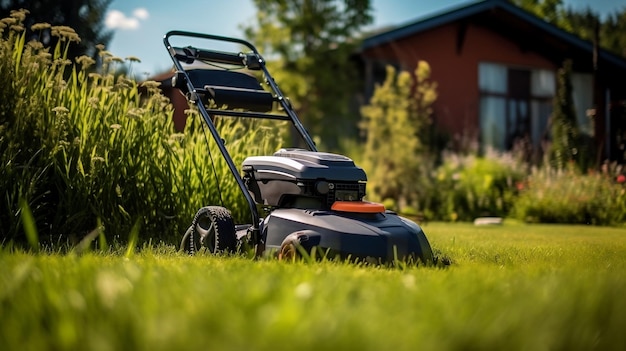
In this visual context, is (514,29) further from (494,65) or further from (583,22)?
(583,22)

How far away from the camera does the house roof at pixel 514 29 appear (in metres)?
14.8

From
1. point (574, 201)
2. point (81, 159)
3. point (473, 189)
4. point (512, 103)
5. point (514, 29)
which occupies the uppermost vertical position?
point (514, 29)

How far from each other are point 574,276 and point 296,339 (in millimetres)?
1705

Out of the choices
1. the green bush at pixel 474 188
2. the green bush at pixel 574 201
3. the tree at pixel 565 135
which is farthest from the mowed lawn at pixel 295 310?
the tree at pixel 565 135

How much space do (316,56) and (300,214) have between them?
1273 cm

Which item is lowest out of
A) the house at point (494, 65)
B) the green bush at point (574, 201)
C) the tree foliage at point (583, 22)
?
the green bush at point (574, 201)

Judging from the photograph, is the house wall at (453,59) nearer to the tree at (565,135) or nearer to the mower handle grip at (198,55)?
the tree at (565,135)

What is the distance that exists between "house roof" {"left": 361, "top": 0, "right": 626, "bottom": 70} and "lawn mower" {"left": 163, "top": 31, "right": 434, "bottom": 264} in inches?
404

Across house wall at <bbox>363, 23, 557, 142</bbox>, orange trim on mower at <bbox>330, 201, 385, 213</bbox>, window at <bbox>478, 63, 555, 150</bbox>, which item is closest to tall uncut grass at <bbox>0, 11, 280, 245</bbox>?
orange trim on mower at <bbox>330, 201, 385, 213</bbox>

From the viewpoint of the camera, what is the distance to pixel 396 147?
11.6 metres

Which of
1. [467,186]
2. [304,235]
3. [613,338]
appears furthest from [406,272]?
[467,186]

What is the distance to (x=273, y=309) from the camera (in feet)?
6.27

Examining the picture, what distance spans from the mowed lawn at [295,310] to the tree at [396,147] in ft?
26.9

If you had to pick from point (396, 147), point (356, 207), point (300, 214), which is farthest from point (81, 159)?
point (396, 147)
